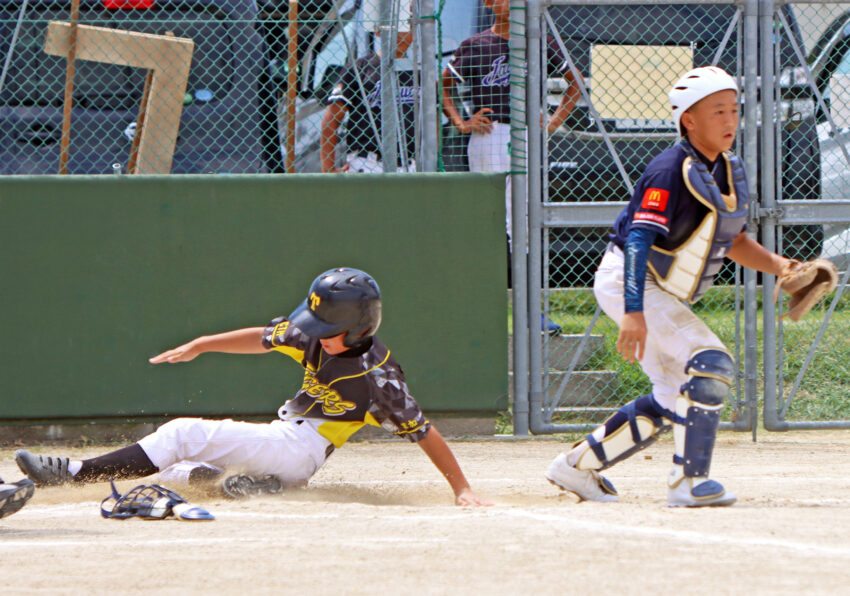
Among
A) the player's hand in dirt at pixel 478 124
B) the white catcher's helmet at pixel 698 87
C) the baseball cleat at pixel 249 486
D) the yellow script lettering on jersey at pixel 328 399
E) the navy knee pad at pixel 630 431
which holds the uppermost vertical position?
the white catcher's helmet at pixel 698 87

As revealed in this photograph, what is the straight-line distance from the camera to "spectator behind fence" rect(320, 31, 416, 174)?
8.30 metres

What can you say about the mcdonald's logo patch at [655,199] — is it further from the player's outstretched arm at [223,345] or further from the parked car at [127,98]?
the parked car at [127,98]

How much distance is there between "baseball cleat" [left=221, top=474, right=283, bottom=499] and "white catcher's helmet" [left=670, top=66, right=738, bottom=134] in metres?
2.38

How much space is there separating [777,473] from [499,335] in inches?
80.0

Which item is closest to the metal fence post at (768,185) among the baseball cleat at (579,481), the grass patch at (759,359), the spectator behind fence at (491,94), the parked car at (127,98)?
the grass patch at (759,359)

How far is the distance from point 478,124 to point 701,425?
3556 mm

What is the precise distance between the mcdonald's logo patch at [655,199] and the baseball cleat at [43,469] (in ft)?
8.87

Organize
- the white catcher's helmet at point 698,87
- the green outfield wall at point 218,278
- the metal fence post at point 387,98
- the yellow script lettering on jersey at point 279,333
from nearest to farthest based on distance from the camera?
the white catcher's helmet at point 698,87
the yellow script lettering on jersey at point 279,333
the green outfield wall at point 218,278
the metal fence post at point 387,98

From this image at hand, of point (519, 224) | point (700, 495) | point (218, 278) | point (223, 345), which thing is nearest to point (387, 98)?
point (519, 224)

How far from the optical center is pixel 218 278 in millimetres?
7004

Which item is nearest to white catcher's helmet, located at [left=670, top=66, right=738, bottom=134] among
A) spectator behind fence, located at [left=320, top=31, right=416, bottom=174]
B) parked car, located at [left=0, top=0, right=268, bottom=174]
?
spectator behind fence, located at [left=320, top=31, right=416, bottom=174]

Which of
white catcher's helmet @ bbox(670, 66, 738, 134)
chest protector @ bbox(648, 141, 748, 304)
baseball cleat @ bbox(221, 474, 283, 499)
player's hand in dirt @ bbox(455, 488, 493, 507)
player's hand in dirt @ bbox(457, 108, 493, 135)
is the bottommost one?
baseball cleat @ bbox(221, 474, 283, 499)

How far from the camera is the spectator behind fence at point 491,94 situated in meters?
7.41

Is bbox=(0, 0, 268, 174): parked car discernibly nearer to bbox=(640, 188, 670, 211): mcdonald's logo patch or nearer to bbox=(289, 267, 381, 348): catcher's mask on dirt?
bbox=(289, 267, 381, 348): catcher's mask on dirt
